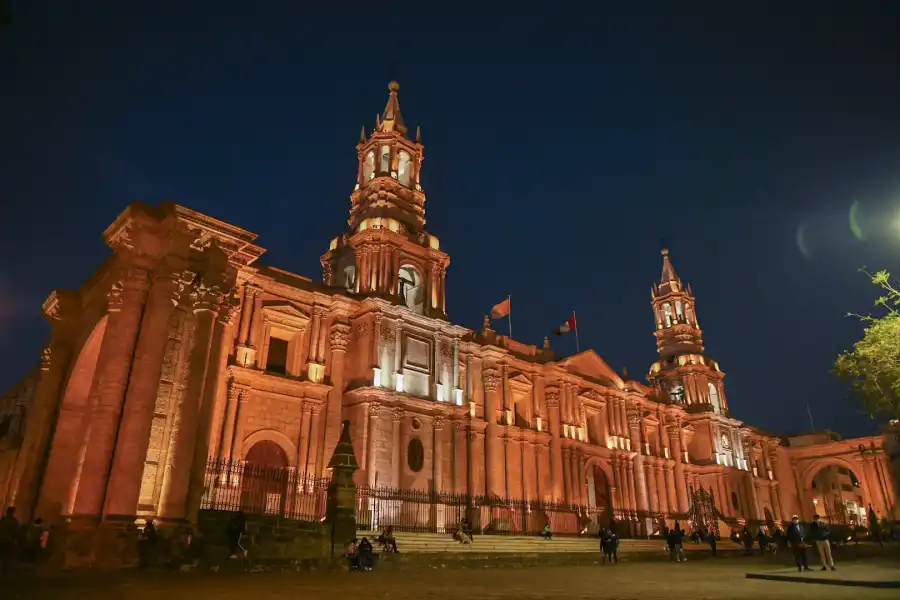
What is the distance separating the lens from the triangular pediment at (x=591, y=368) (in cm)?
4158

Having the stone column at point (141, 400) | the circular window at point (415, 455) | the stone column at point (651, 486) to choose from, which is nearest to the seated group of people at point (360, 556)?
the stone column at point (141, 400)

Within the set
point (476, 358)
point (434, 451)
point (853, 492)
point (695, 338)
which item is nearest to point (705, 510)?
point (695, 338)

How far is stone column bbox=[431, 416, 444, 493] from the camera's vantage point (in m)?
29.6

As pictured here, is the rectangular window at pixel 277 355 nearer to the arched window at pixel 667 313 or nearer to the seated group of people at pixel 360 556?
the seated group of people at pixel 360 556

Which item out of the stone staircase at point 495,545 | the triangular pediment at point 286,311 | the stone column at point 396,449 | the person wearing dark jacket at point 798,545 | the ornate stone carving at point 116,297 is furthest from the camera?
the stone column at point 396,449

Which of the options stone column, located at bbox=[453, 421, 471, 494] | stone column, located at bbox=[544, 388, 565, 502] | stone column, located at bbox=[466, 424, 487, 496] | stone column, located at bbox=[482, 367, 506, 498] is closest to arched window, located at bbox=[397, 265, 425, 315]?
stone column, located at bbox=[482, 367, 506, 498]

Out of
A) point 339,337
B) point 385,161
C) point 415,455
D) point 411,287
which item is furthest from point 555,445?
point 385,161

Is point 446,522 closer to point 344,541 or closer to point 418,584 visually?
point 344,541

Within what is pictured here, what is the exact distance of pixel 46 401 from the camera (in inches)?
797

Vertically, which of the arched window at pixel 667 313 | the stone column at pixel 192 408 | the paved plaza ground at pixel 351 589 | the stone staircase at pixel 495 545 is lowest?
the paved plaza ground at pixel 351 589

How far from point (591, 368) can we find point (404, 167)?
19.9m

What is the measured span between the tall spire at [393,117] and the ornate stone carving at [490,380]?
16717 mm

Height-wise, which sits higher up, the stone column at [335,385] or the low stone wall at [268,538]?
the stone column at [335,385]

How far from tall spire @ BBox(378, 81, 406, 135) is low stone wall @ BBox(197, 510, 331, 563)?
1138 inches
